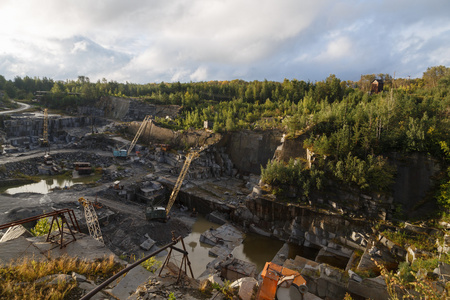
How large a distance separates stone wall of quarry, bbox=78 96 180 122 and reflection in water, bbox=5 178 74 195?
22.0 m

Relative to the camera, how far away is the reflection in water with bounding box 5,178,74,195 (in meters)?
25.0

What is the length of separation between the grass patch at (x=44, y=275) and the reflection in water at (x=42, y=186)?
22.2 metres

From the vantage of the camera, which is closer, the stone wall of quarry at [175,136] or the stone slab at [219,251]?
the stone slab at [219,251]

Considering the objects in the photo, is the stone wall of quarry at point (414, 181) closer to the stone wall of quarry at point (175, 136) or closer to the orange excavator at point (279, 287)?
the orange excavator at point (279, 287)

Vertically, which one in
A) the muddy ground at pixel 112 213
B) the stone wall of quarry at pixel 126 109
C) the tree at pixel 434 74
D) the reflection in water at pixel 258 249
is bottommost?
the reflection in water at pixel 258 249

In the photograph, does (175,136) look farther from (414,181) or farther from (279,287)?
(279,287)

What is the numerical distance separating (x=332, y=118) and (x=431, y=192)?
8.87 metres

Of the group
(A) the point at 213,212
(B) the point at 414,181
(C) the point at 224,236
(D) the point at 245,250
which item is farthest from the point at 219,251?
(B) the point at 414,181

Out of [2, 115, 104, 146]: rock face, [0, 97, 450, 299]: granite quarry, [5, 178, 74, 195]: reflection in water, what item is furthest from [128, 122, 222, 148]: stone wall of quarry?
[2, 115, 104, 146]: rock face

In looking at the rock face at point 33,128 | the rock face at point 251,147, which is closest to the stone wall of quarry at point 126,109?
the rock face at point 33,128

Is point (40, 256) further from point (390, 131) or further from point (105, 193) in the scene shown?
point (390, 131)

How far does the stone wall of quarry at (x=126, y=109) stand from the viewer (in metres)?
47.9

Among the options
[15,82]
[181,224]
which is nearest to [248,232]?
[181,224]

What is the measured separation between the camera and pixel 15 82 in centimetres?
6606
